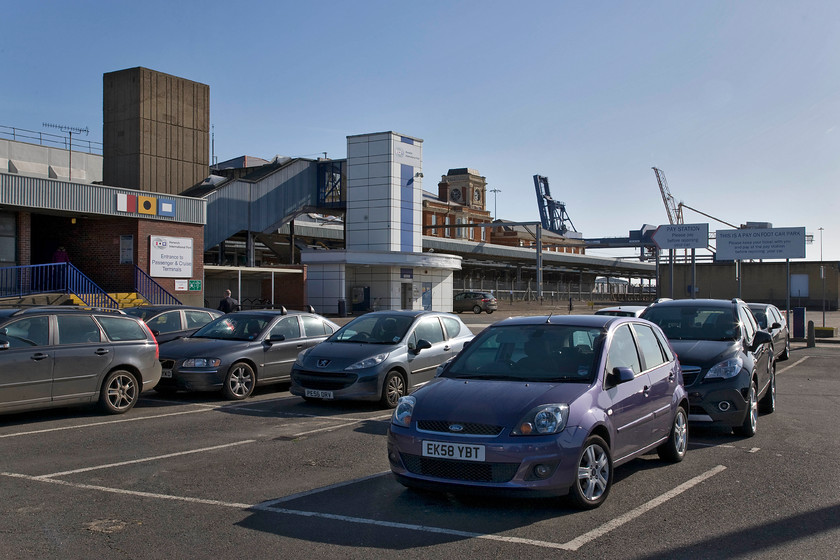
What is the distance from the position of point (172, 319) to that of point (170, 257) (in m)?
15.9

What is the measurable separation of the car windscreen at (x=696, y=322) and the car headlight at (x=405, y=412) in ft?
16.9

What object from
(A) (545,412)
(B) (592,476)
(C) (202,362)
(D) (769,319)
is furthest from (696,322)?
(D) (769,319)

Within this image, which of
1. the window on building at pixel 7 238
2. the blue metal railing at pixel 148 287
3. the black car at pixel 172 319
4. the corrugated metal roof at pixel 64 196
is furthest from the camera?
the blue metal railing at pixel 148 287

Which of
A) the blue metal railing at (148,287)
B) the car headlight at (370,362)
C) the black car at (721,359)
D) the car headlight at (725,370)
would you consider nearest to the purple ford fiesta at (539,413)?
the black car at (721,359)

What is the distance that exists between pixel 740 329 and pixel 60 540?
822cm

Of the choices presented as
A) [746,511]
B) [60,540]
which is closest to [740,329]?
[746,511]

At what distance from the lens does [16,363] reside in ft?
30.6

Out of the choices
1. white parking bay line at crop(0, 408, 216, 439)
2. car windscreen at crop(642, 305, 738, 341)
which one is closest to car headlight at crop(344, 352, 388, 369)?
white parking bay line at crop(0, 408, 216, 439)

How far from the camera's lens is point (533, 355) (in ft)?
21.6

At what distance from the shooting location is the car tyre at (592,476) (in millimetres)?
5625

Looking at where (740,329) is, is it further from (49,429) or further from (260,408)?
(49,429)

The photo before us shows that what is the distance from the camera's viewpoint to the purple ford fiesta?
5445 mm

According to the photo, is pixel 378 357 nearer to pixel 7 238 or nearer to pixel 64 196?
pixel 64 196

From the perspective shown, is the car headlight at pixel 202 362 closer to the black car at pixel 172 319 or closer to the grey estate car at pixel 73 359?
the grey estate car at pixel 73 359
